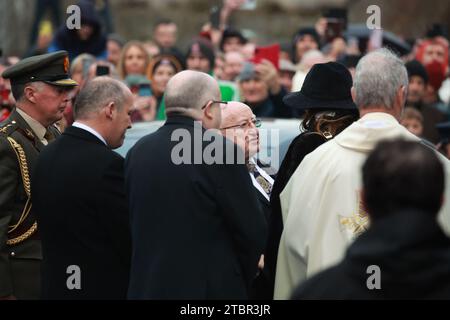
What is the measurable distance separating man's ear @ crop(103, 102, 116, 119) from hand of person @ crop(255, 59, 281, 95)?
4969 millimetres

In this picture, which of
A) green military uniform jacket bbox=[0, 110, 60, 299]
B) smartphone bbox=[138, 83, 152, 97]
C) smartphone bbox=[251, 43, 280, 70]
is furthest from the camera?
smartphone bbox=[251, 43, 280, 70]

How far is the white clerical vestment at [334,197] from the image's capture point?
5.45 metres

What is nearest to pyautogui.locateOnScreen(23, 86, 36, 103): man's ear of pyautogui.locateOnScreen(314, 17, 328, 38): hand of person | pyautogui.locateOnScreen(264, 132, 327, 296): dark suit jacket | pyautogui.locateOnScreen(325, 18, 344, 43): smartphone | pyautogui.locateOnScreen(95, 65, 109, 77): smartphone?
pyautogui.locateOnScreen(264, 132, 327, 296): dark suit jacket

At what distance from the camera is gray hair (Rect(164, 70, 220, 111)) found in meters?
5.69

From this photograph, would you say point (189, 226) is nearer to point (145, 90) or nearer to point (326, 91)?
point (326, 91)

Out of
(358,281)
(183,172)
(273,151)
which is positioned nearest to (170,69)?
(273,151)

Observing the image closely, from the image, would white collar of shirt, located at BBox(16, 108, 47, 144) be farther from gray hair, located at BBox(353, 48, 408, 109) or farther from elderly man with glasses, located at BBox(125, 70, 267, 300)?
gray hair, located at BBox(353, 48, 408, 109)

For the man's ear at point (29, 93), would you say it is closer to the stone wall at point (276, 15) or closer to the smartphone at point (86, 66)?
the smartphone at point (86, 66)

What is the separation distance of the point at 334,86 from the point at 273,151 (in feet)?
6.39

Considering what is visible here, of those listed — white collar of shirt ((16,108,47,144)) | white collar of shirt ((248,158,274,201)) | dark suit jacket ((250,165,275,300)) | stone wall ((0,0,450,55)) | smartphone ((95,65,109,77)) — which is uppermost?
white collar of shirt ((16,108,47,144))

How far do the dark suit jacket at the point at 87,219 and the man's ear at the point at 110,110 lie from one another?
195 mm

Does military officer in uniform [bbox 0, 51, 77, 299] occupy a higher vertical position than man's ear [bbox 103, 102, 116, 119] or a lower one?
lower

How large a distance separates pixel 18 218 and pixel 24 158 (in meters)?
0.34

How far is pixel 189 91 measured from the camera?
5688mm
